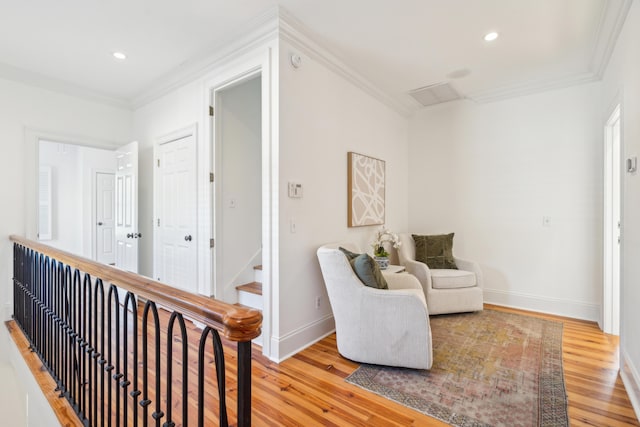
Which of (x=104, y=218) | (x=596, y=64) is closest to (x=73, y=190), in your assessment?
(x=104, y=218)

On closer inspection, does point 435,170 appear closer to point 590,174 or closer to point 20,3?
point 590,174

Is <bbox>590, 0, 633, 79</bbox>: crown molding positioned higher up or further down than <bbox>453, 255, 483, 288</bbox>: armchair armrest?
higher up

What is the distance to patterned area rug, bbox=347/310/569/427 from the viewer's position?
1.84 m

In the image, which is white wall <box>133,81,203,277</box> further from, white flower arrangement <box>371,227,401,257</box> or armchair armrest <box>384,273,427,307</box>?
armchair armrest <box>384,273,427,307</box>

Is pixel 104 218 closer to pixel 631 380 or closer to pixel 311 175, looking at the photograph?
pixel 311 175

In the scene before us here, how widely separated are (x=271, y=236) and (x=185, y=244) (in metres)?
1.37

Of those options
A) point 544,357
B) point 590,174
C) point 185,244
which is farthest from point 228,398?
point 590,174

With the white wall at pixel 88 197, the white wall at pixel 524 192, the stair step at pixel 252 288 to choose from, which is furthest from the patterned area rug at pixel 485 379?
the white wall at pixel 88 197

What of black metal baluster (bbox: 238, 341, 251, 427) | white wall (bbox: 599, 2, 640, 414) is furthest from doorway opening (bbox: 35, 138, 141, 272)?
white wall (bbox: 599, 2, 640, 414)

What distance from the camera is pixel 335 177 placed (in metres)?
3.17

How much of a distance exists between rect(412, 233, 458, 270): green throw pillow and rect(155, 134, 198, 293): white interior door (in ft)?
8.81

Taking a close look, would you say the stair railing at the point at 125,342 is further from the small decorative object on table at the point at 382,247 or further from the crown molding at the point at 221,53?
the crown molding at the point at 221,53

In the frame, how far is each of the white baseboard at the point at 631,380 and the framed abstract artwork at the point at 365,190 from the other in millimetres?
2301

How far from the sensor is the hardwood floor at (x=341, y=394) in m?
1.81
